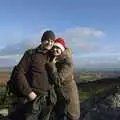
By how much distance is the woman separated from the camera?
8188mm

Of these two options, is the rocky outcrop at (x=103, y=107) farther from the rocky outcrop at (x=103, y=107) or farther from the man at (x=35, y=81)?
the man at (x=35, y=81)

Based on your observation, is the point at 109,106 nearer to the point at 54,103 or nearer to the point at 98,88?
the point at 98,88

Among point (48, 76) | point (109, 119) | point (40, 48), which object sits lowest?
point (109, 119)

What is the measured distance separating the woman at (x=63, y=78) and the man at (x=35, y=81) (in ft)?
0.45

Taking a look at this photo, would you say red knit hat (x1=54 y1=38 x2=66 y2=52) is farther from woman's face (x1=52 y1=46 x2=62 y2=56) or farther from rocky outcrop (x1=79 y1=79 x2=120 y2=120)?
rocky outcrop (x1=79 y1=79 x2=120 y2=120)

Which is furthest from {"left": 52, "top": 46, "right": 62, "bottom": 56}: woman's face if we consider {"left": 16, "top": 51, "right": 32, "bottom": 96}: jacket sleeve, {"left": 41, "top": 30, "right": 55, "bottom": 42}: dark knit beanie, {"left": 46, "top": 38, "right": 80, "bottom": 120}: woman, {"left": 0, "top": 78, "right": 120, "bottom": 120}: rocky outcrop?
{"left": 0, "top": 78, "right": 120, "bottom": 120}: rocky outcrop

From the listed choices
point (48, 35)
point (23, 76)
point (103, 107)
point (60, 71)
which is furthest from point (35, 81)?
point (103, 107)

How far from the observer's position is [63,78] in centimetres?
832

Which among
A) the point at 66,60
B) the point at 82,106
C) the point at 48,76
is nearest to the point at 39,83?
the point at 48,76

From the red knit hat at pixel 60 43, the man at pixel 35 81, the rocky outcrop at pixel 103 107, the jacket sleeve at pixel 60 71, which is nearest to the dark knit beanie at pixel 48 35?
the man at pixel 35 81

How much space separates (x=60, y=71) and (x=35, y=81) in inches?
24.4

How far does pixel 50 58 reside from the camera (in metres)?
8.23

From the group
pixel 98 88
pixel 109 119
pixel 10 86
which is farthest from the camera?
pixel 98 88

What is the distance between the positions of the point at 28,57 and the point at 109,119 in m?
7.09
